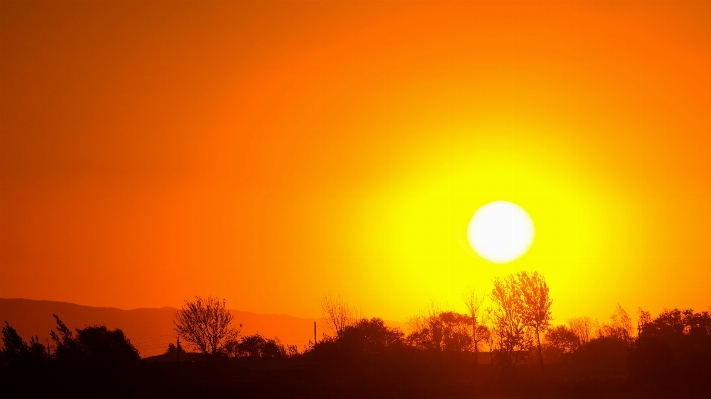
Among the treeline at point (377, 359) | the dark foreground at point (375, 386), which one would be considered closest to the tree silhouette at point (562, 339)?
the treeline at point (377, 359)

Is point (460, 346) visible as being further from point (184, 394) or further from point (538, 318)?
point (184, 394)

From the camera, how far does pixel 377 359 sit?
7375cm

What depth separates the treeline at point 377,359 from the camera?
5447 centimetres

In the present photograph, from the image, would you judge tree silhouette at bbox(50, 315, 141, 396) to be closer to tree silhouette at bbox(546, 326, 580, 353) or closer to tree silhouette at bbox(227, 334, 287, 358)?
tree silhouette at bbox(227, 334, 287, 358)

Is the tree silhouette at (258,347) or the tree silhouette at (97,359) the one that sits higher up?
the tree silhouette at (258,347)

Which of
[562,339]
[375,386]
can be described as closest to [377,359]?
[375,386]

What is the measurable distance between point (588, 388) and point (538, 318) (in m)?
20.2

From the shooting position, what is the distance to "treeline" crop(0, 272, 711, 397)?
179 ft

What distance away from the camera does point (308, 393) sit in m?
54.2

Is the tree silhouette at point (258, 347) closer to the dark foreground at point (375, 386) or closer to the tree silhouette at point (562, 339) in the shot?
the dark foreground at point (375, 386)

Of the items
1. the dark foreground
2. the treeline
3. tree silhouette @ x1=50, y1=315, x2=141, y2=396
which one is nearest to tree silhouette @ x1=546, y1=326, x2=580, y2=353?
the treeline

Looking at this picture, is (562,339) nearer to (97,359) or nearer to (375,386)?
(375,386)

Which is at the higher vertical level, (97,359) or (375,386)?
(97,359)

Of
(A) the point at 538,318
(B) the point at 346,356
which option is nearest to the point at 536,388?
(A) the point at 538,318
